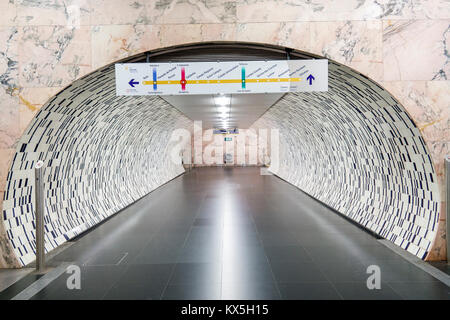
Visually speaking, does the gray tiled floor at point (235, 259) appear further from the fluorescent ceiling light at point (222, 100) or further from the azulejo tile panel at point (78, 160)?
the fluorescent ceiling light at point (222, 100)

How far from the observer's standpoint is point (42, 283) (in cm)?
468

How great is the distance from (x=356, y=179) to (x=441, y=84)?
3.82 metres

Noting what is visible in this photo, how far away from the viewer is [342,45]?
537cm

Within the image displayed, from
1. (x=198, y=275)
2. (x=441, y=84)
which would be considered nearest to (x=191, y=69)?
(x=198, y=275)

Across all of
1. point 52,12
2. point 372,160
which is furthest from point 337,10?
point 52,12

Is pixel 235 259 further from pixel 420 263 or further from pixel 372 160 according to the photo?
pixel 372 160

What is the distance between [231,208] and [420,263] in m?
5.83

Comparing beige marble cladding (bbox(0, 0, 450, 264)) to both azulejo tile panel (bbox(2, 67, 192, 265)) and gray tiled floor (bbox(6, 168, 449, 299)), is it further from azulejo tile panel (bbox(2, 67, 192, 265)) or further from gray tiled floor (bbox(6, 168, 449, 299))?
gray tiled floor (bbox(6, 168, 449, 299))

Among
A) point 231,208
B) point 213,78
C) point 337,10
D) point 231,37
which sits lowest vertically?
point 231,208

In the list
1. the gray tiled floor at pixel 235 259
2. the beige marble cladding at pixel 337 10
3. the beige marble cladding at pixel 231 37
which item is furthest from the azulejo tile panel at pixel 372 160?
the beige marble cladding at pixel 337 10

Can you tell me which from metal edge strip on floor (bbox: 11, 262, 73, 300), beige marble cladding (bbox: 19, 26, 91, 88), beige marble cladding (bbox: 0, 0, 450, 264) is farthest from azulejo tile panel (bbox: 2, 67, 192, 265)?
metal edge strip on floor (bbox: 11, 262, 73, 300)

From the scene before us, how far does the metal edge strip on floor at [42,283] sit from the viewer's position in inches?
169

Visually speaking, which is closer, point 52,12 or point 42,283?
point 42,283

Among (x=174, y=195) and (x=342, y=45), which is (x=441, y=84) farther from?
(x=174, y=195)
